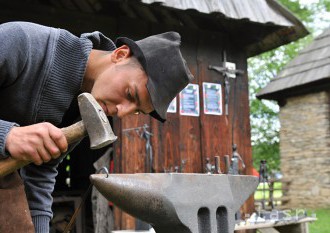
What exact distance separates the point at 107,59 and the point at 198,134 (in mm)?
3775

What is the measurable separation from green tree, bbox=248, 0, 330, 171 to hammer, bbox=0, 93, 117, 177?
50.8 feet

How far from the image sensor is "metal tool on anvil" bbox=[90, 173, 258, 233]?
60.6 inches

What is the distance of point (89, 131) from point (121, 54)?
0.38 metres

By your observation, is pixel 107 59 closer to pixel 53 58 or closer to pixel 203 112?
pixel 53 58

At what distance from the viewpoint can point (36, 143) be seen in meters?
1.49

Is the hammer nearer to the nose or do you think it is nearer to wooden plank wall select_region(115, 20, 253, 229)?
the nose

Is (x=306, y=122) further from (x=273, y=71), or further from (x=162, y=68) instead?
(x=162, y=68)

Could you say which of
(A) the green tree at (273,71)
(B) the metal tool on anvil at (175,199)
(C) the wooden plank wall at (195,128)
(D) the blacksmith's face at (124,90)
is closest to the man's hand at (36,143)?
(B) the metal tool on anvil at (175,199)

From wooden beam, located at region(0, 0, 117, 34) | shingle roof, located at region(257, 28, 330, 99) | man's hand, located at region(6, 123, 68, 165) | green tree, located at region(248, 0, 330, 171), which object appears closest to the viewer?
man's hand, located at region(6, 123, 68, 165)

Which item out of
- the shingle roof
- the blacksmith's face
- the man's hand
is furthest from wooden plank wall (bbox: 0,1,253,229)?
the shingle roof

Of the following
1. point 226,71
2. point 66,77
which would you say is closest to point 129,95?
point 66,77

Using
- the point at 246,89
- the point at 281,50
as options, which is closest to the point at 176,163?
the point at 246,89

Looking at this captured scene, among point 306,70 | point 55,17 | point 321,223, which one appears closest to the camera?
point 55,17

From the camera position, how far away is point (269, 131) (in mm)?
17594
